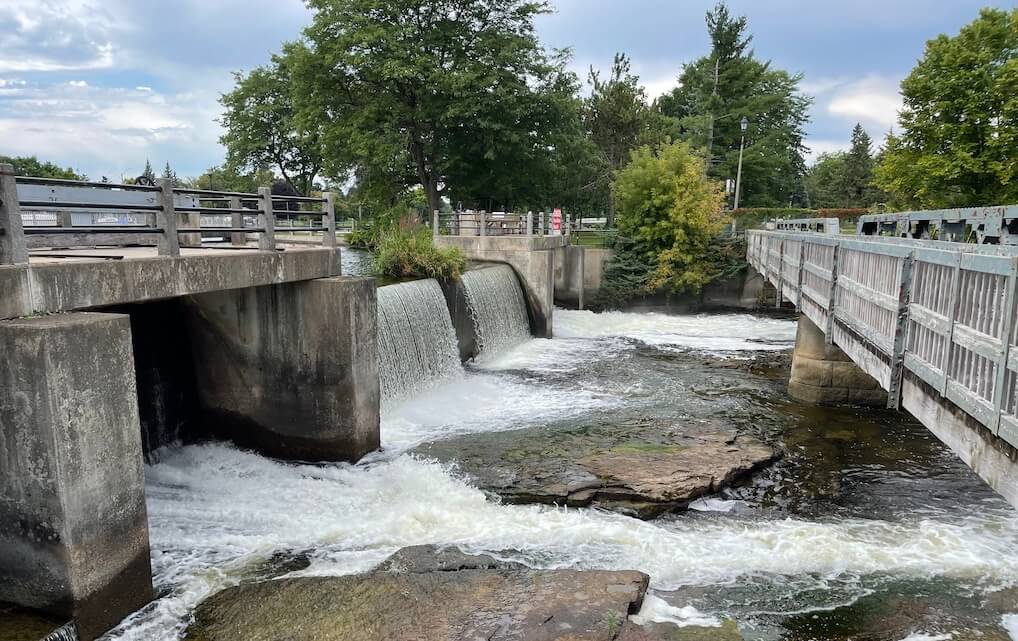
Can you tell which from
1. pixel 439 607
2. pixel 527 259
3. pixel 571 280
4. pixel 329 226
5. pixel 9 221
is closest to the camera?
pixel 9 221

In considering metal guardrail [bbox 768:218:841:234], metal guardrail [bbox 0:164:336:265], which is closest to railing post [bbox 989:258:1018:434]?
metal guardrail [bbox 0:164:336:265]

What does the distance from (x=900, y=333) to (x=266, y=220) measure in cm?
773

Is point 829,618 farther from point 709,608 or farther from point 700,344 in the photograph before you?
point 700,344

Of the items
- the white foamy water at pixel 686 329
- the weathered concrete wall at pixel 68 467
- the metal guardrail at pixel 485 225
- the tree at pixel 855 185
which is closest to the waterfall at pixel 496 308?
the metal guardrail at pixel 485 225

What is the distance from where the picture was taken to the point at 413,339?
14430 millimetres

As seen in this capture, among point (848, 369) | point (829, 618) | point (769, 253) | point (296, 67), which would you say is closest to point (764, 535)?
point (829, 618)

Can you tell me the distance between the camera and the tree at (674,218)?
93.0ft

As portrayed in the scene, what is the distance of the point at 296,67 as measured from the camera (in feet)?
101

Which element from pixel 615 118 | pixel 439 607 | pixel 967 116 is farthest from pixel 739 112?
pixel 439 607

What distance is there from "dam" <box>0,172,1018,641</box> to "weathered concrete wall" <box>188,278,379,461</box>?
0.11 ft

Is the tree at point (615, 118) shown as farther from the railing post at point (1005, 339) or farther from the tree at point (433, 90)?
the railing post at point (1005, 339)

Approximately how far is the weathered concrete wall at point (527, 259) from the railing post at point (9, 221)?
53.1 feet

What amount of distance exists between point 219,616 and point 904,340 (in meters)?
6.87

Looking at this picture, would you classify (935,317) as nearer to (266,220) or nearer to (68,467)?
(68,467)
